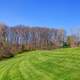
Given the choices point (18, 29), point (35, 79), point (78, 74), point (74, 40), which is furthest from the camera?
point (18, 29)

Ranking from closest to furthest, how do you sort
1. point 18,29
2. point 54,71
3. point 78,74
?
point 78,74 < point 54,71 < point 18,29

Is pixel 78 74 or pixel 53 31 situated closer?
pixel 78 74

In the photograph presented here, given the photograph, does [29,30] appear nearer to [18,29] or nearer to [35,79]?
[18,29]

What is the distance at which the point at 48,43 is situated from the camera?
9312 cm

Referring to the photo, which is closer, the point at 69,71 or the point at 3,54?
the point at 69,71

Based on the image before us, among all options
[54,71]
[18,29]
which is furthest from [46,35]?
[54,71]

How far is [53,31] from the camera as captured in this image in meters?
103

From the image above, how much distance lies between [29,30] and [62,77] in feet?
277

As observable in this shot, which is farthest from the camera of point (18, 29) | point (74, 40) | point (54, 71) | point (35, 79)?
point (18, 29)

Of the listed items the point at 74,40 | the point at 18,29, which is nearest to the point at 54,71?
the point at 74,40

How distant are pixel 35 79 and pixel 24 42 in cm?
7643

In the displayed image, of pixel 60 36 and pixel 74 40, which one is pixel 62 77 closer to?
pixel 74 40

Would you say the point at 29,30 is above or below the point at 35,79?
above

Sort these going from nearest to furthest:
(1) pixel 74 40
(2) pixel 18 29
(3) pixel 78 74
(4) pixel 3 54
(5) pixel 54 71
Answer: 1. (3) pixel 78 74
2. (5) pixel 54 71
3. (4) pixel 3 54
4. (1) pixel 74 40
5. (2) pixel 18 29
